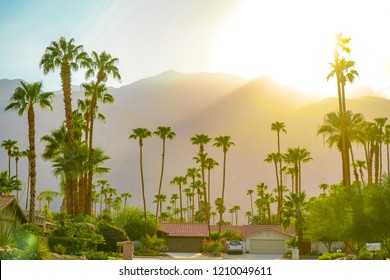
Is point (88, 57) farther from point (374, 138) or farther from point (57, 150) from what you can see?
point (374, 138)

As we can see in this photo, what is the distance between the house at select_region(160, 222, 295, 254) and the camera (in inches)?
3059

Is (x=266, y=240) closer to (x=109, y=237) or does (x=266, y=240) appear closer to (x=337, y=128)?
(x=337, y=128)

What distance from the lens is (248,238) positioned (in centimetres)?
7794

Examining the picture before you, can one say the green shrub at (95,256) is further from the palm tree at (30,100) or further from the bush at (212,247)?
the bush at (212,247)

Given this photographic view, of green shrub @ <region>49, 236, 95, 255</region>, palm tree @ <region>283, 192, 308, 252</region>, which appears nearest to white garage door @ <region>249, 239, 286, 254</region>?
palm tree @ <region>283, 192, 308, 252</region>

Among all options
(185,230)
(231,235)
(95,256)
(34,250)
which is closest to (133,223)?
(185,230)

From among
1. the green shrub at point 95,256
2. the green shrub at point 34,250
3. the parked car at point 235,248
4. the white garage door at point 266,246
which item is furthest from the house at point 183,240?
the green shrub at point 34,250

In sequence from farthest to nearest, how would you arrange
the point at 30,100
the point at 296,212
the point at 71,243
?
the point at 296,212 → the point at 30,100 → the point at 71,243

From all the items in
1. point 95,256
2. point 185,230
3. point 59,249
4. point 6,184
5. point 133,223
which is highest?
point 6,184

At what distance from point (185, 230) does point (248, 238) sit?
386 inches

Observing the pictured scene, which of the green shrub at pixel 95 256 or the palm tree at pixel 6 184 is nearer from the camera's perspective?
the green shrub at pixel 95 256

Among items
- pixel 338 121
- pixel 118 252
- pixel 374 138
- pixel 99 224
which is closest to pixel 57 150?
pixel 99 224

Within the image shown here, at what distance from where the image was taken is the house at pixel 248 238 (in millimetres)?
77688

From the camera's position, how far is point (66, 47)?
54.7 metres
